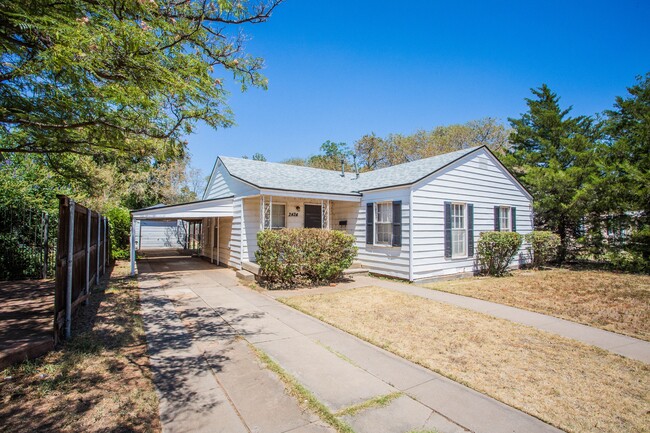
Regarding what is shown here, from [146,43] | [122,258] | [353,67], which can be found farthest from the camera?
[122,258]

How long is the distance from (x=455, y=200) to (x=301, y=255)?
6196mm

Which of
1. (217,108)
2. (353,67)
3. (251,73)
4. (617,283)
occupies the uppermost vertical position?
(353,67)

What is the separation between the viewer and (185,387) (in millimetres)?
3482

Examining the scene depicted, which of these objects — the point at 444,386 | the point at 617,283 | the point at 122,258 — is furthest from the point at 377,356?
the point at 122,258

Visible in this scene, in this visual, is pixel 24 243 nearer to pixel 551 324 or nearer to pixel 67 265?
pixel 67 265

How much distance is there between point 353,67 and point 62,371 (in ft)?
43.4

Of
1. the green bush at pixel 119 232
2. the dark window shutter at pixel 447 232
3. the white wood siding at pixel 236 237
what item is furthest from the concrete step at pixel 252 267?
Answer: the green bush at pixel 119 232

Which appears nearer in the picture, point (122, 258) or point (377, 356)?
point (377, 356)

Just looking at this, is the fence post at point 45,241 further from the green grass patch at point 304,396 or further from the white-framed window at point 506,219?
the white-framed window at point 506,219

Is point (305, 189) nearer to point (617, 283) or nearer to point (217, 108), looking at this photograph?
point (217, 108)

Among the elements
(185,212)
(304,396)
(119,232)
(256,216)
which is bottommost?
(304,396)

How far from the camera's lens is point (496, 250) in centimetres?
1137

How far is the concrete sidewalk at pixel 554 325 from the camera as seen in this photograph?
15.9 ft

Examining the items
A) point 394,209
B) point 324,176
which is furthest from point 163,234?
point 394,209
